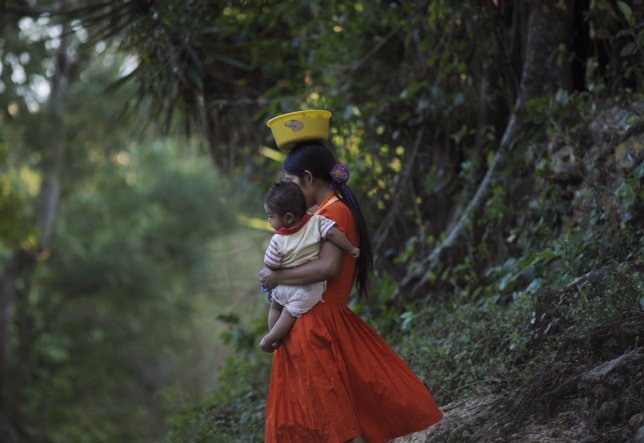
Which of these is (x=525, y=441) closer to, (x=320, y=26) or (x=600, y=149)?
(x=600, y=149)

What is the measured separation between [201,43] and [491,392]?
197 inches

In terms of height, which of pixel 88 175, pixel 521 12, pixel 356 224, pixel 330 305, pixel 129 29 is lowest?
pixel 88 175

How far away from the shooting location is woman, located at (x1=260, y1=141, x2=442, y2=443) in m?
3.98

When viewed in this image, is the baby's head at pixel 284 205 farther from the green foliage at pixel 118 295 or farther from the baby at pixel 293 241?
the green foliage at pixel 118 295

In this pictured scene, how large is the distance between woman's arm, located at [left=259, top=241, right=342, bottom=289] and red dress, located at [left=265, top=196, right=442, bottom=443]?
0.11m

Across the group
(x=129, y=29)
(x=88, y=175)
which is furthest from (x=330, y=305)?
(x=88, y=175)

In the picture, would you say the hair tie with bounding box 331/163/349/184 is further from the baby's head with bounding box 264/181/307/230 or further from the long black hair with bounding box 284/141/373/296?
the baby's head with bounding box 264/181/307/230

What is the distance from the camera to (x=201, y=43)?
29.0 feet

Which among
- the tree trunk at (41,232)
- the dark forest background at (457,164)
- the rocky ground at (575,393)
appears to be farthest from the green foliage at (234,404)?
the tree trunk at (41,232)

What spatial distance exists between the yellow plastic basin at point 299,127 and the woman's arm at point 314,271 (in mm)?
541

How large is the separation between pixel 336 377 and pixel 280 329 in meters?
0.32

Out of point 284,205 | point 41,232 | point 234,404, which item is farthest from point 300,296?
point 41,232

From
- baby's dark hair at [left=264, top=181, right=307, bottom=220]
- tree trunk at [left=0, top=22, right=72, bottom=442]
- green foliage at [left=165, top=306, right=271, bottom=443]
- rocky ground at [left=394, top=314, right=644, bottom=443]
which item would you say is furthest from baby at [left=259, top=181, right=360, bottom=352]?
tree trunk at [left=0, top=22, right=72, bottom=442]

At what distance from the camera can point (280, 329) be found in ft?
13.6
